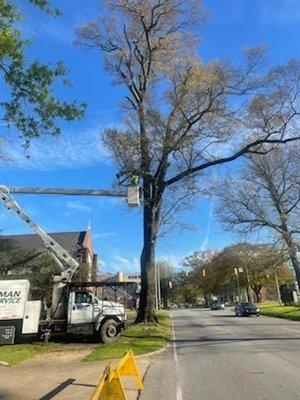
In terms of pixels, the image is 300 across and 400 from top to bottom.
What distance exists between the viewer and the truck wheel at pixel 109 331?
22922 millimetres

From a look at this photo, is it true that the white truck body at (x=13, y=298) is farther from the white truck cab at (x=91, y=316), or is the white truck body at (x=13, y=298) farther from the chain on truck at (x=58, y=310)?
the white truck cab at (x=91, y=316)

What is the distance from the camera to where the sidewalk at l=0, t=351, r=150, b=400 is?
10.0 meters

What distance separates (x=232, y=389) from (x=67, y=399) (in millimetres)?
3216

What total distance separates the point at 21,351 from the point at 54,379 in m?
6.76

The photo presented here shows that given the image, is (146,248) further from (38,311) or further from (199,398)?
(199,398)

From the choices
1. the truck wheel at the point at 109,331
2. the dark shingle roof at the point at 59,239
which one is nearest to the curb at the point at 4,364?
the truck wheel at the point at 109,331

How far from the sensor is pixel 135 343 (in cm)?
1948

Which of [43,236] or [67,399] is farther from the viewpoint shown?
[43,236]

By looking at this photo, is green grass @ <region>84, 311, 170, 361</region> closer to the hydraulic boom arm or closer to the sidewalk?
the sidewalk

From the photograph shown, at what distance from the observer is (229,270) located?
101m

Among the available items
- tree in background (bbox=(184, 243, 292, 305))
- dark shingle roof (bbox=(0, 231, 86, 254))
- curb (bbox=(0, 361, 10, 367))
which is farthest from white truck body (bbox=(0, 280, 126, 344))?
tree in background (bbox=(184, 243, 292, 305))

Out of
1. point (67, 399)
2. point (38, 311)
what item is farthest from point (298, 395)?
point (38, 311)

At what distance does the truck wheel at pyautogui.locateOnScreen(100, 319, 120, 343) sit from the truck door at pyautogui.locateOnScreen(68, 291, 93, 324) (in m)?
0.72

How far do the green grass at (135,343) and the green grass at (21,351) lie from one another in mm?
2163
